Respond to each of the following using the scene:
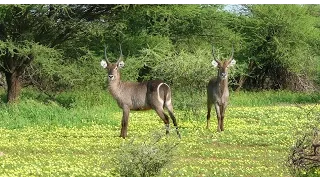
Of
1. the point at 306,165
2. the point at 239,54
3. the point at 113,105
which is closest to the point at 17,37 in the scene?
the point at 113,105

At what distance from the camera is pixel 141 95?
16.4 metres

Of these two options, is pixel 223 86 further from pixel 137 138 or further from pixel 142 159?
pixel 142 159

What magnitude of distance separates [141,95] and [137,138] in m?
1.46

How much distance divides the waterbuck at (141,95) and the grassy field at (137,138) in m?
0.56

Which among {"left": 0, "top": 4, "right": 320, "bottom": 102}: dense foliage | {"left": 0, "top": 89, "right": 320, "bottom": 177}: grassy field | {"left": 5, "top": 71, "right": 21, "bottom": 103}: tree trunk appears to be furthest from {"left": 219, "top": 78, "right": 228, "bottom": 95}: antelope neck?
{"left": 5, "top": 71, "right": 21, "bottom": 103}: tree trunk

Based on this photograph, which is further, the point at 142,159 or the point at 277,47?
the point at 277,47

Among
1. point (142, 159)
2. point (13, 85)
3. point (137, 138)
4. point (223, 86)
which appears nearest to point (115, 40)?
point (13, 85)

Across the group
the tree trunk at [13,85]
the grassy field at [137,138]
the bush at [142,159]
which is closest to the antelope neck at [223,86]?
the grassy field at [137,138]

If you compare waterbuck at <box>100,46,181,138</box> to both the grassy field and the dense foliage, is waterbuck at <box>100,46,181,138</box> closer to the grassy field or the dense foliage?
the grassy field

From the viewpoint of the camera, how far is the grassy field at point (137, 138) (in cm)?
1080

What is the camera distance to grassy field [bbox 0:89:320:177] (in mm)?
10805

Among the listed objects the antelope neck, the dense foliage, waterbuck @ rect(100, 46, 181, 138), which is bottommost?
waterbuck @ rect(100, 46, 181, 138)

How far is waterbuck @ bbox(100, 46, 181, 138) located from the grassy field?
0.56 meters

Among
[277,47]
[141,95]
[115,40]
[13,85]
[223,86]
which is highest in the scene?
[277,47]
